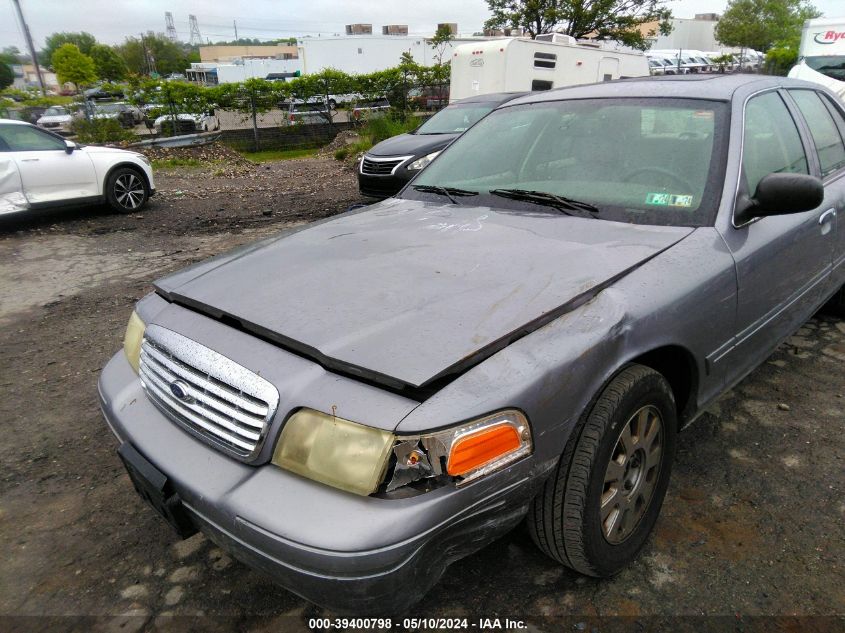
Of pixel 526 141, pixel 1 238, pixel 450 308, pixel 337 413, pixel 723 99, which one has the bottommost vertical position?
pixel 1 238

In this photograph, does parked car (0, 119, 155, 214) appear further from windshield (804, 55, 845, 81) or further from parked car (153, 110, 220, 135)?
windshield (804, 55, 845, 81)

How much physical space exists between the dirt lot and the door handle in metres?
0.98

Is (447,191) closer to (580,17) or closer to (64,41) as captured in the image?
(580,17)

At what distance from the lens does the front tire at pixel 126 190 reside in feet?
28.0

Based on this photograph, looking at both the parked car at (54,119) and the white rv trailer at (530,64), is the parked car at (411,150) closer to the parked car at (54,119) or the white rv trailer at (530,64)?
the white rv trailer at (530,64)

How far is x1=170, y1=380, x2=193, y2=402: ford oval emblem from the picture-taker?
187 cm

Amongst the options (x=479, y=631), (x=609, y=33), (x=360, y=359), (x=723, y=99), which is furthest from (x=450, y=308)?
(x=609, y=33)

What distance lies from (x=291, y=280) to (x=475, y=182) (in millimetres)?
1359

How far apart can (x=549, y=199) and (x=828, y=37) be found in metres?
16.0

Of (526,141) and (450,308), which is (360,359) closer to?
(450,308)

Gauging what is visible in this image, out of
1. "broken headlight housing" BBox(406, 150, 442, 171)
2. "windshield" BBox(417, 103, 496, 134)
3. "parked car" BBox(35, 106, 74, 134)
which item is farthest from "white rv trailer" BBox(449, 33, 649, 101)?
"parked car" BBox(35, 106, 74, 134)

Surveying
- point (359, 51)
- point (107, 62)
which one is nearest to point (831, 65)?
point (359, 51)

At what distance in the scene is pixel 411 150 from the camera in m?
8.70

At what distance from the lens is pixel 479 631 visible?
6.31 feet
